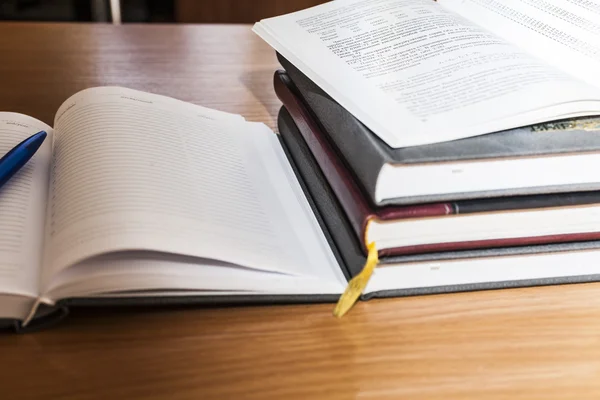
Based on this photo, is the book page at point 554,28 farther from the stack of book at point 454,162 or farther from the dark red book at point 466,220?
the dark red book at point 466,220

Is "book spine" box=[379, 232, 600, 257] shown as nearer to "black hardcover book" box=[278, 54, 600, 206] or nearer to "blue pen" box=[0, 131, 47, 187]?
"black hardcover book" box=[278, 54, 600, 206]

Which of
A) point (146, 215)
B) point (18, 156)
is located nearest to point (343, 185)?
point (146, 215)

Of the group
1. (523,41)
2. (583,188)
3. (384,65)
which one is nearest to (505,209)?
(583,188)

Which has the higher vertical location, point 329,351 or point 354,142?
point 354,142

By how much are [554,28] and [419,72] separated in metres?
0.21

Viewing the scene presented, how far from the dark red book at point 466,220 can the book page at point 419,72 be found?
5 centimetres

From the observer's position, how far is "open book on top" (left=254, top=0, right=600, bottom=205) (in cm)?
46

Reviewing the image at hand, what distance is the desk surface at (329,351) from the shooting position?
0.42 metres

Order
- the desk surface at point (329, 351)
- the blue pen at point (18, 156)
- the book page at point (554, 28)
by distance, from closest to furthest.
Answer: the desk surface at point (329, 351) → the blue pen at point (18, 156) → the book page at point (554, 28)

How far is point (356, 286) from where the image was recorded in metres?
0.47

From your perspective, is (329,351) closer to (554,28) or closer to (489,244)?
(489,244)

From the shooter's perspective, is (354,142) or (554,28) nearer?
(354,142)

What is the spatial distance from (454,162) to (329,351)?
149 millimetres

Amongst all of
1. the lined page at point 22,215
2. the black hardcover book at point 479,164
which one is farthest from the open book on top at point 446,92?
the lined page at point 22,215
